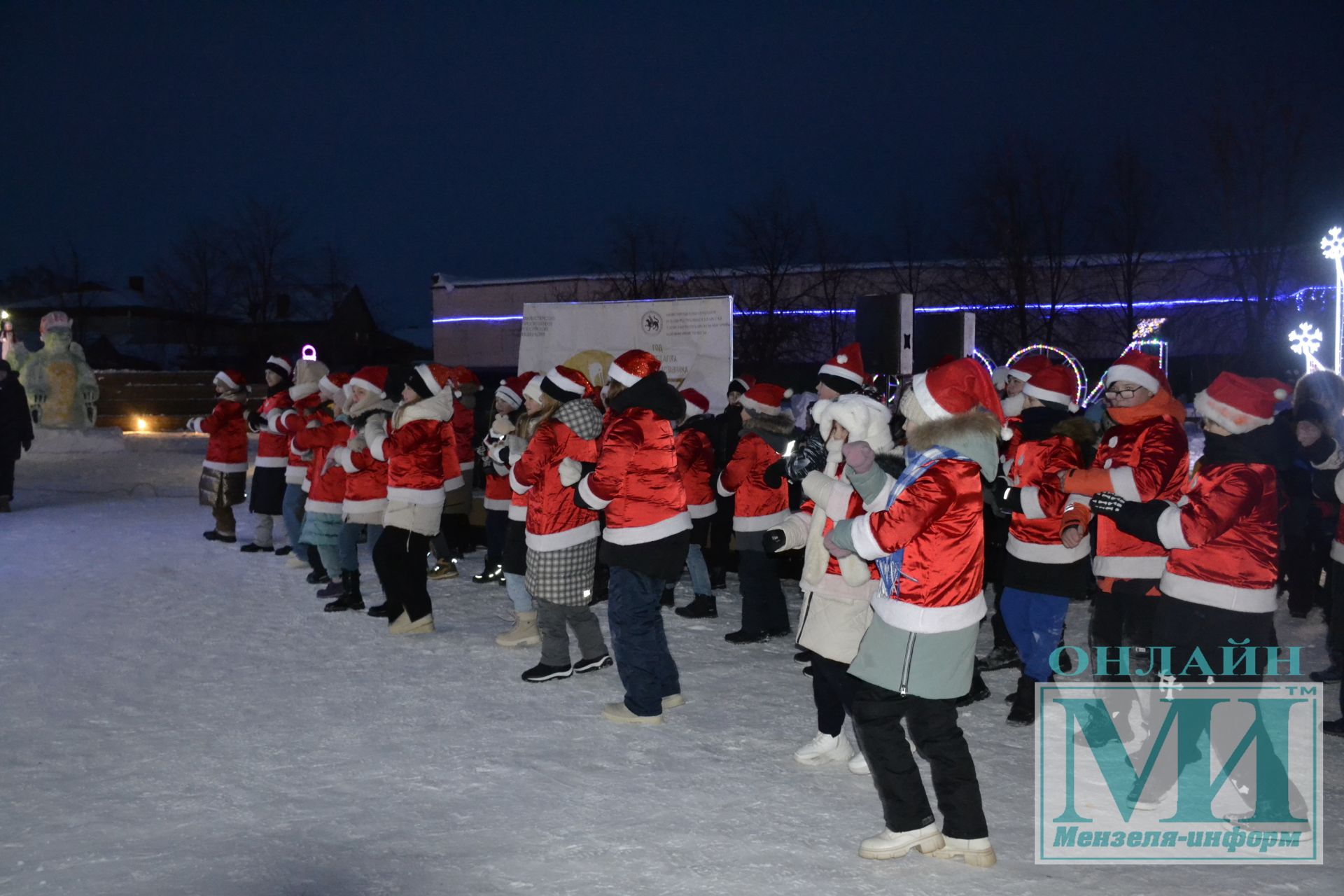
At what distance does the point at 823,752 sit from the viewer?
4719 mm

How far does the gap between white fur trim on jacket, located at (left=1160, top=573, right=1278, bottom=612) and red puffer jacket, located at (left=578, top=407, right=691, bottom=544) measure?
2.20 metres

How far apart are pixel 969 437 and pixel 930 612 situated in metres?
0.60

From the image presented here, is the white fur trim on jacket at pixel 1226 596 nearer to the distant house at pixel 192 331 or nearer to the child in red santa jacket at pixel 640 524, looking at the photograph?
the child in red santa jacket at pixel 640 524

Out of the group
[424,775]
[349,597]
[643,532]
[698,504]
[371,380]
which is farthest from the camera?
[698,504]

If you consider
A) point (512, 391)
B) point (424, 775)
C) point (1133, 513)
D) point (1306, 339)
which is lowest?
point (424, 775)

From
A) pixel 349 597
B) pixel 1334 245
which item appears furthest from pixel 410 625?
pixel 1334 245

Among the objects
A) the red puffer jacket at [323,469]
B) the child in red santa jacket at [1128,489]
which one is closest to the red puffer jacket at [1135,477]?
the child in red santa jacket at [1128,489]

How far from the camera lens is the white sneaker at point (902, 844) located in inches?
145

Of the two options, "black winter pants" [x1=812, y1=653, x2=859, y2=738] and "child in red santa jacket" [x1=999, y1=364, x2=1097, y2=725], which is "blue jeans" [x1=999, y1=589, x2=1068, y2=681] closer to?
"child in red santa jacket" [x1=999, y1=364, x2=1097, y2=725]

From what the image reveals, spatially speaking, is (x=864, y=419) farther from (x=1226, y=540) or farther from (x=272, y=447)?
(x=272, y=447)

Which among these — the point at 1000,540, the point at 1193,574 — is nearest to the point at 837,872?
the point at 1193,574

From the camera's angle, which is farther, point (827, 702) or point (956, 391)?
point (827, 702)

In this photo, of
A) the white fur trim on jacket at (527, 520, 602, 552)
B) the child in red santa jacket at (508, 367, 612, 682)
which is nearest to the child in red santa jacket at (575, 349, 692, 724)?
the child in red santa jacket at (508, 367, 612, 682)

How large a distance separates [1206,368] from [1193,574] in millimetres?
25094
